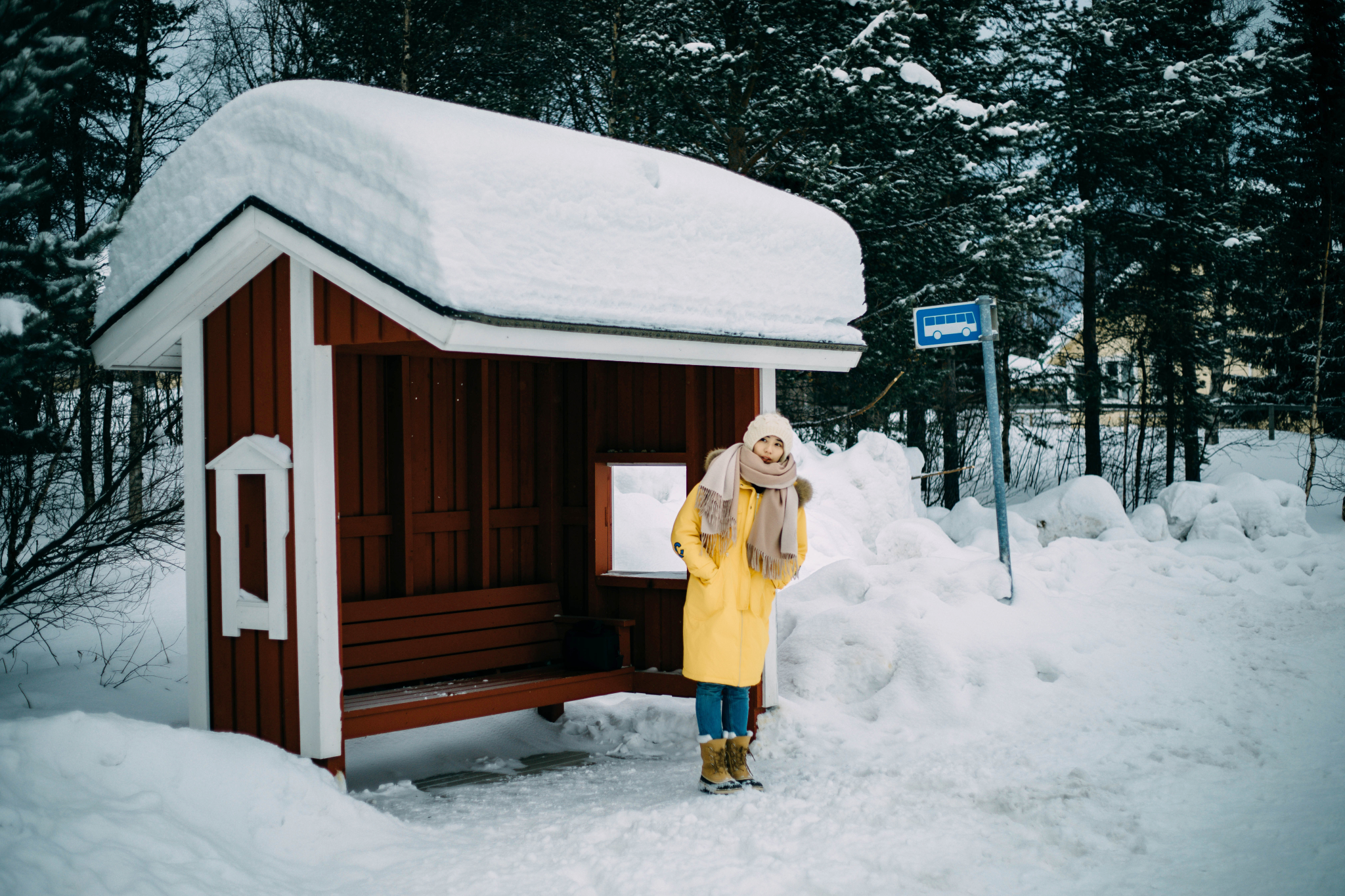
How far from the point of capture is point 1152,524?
33.8 feet

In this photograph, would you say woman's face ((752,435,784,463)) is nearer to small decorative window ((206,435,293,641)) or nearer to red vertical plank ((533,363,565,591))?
small decorative window ((206,435,293,641))

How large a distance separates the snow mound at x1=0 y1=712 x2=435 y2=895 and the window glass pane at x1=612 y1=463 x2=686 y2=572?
304cm

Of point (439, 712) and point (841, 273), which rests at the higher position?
point (841, 273)

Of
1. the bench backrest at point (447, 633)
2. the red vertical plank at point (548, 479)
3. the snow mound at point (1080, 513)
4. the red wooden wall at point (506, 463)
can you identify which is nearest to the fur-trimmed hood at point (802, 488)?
the red wooden wall at point (506, 463)

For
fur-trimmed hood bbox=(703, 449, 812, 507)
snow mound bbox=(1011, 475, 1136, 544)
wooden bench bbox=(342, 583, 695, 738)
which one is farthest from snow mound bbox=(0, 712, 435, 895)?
snow mound bbox=(1011, 475, 1136, 544)

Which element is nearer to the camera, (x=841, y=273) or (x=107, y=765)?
(x=107, y=765)

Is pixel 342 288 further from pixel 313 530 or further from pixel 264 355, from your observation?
pixel 313 530

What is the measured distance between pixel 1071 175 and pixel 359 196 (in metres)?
14.9

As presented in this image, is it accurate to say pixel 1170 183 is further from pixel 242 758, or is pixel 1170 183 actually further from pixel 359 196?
pixel 242 758

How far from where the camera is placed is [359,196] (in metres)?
4.50

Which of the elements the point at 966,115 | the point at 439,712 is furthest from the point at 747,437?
the point at 966,115

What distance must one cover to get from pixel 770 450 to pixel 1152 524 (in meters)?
6.91

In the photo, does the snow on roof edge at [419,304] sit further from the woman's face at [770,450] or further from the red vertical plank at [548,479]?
the red vertical plank at [548,479]

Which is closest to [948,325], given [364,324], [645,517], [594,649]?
[594,649]
